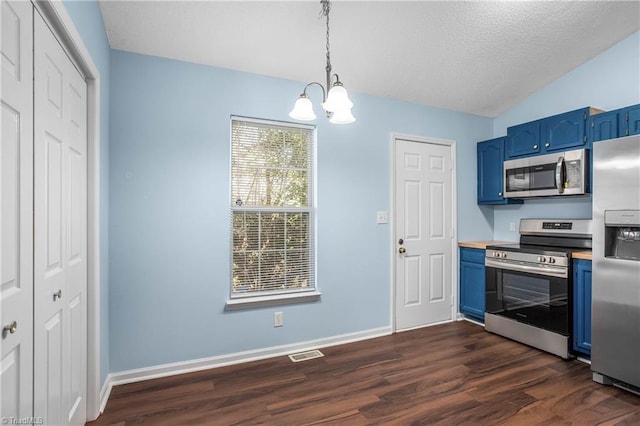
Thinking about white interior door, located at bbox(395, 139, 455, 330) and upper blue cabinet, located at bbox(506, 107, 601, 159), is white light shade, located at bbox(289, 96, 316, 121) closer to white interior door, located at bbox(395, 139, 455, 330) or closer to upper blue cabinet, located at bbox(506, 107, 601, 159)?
white interior door, located at bbox(395, 139, 455, 330)

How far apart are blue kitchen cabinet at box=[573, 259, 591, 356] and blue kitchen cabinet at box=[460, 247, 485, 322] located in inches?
36.5

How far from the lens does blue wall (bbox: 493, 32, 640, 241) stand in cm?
314

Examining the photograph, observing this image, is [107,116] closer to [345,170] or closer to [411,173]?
[345,170]

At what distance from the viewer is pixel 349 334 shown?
338cm

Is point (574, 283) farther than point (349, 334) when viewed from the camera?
No

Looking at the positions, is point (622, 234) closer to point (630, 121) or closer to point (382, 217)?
point (630, 121)

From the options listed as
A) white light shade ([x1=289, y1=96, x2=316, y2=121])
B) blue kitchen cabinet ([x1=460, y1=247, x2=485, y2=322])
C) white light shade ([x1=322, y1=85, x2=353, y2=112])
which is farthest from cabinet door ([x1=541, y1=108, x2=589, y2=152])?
white light shade ([x1=289, y1=96, x2=316, y2=121])

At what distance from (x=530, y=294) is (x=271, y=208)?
258 cm

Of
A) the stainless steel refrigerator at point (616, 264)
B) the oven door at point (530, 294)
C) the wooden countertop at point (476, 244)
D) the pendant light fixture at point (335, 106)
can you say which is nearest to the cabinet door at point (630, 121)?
the stainless steel refrigerator at point (616, 264)

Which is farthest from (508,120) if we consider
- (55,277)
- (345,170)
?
(55,277)

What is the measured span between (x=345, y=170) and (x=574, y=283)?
2.25m

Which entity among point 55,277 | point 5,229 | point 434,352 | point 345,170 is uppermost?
point 345,170

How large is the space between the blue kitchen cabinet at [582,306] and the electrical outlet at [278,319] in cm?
254

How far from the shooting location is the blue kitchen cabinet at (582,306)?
9.34 ft
